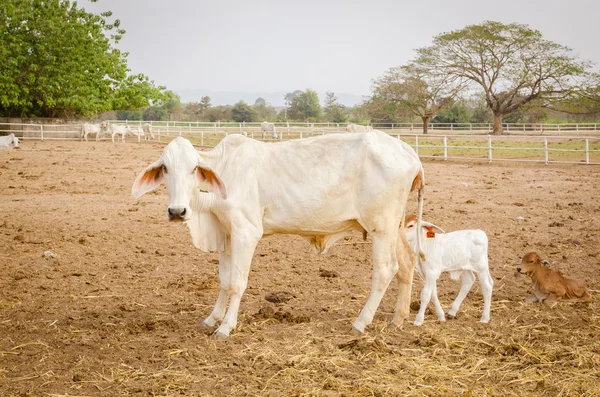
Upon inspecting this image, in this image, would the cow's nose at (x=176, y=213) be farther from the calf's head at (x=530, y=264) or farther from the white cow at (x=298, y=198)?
the calf's head at (x=530, y=264)

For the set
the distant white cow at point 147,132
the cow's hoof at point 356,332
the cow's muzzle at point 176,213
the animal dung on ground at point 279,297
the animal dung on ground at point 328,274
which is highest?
the distant white cow at point 147,132

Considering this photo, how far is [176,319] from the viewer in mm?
6551

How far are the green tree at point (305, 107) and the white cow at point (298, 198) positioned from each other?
72139 mm

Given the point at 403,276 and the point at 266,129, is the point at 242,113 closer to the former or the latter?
the point at 266,129

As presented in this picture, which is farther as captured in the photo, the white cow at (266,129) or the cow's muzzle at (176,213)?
the white cow at (266,129)

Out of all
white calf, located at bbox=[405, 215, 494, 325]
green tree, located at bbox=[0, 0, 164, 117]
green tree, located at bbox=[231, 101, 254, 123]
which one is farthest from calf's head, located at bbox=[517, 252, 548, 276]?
green tree, located at bbox=[231, 101, 254, 123]

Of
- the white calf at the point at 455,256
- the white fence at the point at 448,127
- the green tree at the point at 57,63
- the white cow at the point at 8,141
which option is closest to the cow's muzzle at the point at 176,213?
the white calf at the point at 455,256

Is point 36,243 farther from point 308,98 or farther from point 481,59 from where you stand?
point 308,98

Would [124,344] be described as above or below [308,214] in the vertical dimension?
below

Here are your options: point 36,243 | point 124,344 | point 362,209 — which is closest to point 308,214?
point 362,209

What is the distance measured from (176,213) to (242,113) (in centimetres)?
7655

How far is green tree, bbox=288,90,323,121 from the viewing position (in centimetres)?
8019

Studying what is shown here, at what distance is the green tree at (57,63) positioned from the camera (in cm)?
3344

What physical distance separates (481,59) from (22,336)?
133ft
